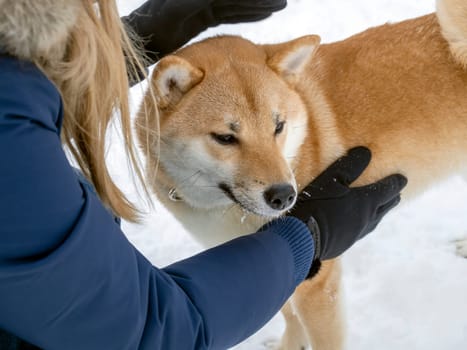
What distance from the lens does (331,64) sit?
2031 mm

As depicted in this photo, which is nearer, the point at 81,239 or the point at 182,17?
the point at 81,239

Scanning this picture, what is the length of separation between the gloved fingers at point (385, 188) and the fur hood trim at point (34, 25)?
1.15m

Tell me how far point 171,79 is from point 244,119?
0.27m

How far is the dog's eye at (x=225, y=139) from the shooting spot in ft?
5.56

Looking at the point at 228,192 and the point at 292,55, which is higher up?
the point at 292,55

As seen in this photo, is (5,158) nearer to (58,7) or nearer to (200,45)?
(58,7)

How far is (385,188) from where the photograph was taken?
1.82 meters

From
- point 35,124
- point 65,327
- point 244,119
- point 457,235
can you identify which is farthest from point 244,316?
point 457,235

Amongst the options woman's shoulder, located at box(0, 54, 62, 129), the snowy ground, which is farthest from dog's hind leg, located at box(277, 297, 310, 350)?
woman's shoulder, located at box(0, 54, 62, 129)

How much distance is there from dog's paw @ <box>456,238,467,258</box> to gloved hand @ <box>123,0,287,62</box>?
1565mm

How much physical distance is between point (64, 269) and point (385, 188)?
1299 mm

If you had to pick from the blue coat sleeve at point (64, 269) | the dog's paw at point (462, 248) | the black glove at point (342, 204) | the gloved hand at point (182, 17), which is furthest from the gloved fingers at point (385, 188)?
the dog's paw at point (462, 248)

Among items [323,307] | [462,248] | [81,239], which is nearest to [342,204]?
[323,307]

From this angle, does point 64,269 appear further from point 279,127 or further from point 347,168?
point 347,168
